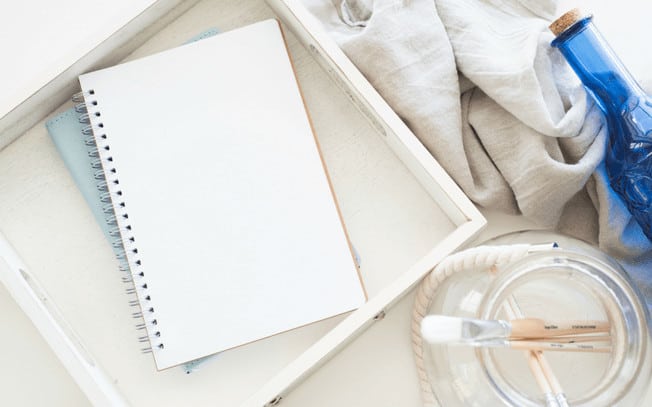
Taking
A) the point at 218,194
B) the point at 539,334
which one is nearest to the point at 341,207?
the point at 218,194

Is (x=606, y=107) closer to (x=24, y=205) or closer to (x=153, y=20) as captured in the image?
(x=153, y=20)

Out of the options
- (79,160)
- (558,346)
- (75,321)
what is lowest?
(558,346)

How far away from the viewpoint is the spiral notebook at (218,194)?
567mm

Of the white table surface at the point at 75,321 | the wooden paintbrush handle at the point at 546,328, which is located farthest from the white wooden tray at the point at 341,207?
the wooden paintbrush handle at the point at 546,328

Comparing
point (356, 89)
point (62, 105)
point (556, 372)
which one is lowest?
point (556, 372)

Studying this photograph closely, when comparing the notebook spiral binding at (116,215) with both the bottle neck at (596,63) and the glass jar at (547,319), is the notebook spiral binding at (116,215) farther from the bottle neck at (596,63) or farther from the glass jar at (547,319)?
the bottle neck at (596,63)

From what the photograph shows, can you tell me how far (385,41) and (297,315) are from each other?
10.5 inches

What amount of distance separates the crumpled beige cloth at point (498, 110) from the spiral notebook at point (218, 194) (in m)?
0.10

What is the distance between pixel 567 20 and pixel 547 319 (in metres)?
0.25

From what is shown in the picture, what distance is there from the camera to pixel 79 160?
0.60 m

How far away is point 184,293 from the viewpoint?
0.57 metres

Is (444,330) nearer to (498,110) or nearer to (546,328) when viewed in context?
(546,328)

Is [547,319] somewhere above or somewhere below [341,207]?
below

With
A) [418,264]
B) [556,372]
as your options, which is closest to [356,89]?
[418,264]
